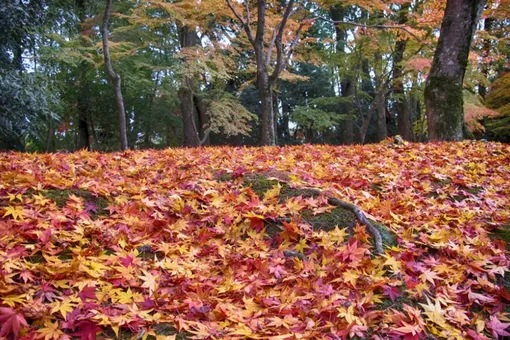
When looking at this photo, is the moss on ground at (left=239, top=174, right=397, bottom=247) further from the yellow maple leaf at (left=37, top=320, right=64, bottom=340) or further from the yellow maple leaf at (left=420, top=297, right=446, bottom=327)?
the yellow maple leaf at (left=37, top=320, right=64, bottom=340)

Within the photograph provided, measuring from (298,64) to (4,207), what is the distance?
17799 millimetres

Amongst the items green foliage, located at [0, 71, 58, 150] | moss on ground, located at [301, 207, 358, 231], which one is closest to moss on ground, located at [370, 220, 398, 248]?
moss on ground, located at [301, 207, 358, 231]

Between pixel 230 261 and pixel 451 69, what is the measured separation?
5671 mm

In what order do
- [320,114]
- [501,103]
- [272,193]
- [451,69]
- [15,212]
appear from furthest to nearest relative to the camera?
[320,114], [501,103], [451,69], [272,193], [15,212]

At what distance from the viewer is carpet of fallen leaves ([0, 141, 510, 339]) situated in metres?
1.56

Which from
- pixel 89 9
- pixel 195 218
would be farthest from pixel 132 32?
pixel 195 218

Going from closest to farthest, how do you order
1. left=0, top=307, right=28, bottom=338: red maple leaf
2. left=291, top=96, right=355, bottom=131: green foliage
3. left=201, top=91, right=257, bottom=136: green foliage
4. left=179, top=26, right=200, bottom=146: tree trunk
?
left=0, top=307, right=28, bottom=338: red maple leaf < left=179, top=26, right=200, bottom=146: tree trunk < left=201, top=91, right=257, bottom=136: green foliage < left=291, top=96, right=355, bottom=131: green foliage

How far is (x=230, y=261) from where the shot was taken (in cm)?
208

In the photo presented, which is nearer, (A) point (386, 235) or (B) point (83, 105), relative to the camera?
(A) point (386, 235)

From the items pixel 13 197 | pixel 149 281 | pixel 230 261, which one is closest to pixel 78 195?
pixel 13 197

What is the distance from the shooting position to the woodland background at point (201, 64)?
7.54 metres

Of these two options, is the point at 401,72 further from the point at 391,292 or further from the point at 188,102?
the point at 391,292

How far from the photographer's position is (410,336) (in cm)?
159

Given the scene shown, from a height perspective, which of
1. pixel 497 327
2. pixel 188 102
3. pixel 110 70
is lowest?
pixel 497 327
